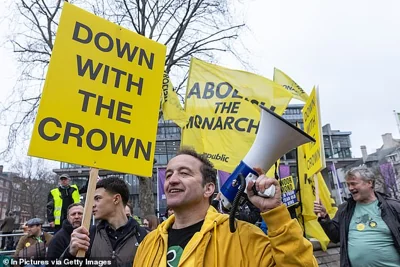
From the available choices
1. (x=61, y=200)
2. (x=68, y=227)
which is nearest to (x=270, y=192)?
(x=68, y=227)

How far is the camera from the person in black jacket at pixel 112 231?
256 cm

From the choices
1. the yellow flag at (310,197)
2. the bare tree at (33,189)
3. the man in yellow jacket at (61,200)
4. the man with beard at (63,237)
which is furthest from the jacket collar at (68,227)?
the bare tree at (33,189)

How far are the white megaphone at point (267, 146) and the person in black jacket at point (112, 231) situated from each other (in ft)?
3.98

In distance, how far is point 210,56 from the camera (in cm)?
1380

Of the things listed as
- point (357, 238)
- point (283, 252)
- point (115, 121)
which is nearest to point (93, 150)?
point (115, 121)

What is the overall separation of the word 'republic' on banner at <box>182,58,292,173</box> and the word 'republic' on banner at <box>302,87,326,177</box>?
1066 mm

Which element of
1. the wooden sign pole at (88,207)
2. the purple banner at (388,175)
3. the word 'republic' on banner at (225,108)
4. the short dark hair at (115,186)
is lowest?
the wooden sign pole at (88,207)

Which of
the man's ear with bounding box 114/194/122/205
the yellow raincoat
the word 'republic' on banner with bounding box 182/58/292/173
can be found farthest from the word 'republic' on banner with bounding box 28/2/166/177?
the word 'republic' on banner with bounding box 182/58/292/173

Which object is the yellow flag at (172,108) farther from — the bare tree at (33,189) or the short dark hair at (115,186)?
the bare tree at (33,189)

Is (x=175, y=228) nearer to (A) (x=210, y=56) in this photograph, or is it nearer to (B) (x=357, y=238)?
Answer: (B) (x=357, y=238)

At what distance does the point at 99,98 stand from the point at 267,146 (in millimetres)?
1369

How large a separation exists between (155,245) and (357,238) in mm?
2210

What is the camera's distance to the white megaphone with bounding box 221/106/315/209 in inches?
69.4

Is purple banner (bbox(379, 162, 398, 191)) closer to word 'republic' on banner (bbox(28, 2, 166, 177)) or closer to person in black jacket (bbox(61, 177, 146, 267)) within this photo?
person in black jacket (bbox(61, 177, 146, 267))
